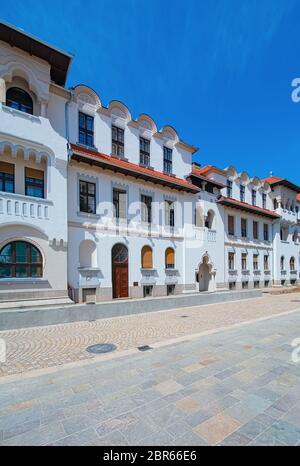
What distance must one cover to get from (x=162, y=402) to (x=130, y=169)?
13.8 metres

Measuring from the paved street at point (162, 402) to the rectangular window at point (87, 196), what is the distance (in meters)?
10.6

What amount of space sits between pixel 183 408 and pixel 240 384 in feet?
4.66

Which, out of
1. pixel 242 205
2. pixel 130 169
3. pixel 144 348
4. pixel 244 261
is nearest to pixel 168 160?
pixel 130 169

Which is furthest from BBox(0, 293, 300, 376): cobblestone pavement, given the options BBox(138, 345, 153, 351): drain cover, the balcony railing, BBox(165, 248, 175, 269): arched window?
BBox(165, 248, 175, 269): arched window

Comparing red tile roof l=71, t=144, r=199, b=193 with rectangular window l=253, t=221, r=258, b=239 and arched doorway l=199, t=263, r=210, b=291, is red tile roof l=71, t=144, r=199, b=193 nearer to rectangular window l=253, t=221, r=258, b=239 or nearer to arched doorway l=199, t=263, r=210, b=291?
arched doorway l=199, t=263, r=210, b=291

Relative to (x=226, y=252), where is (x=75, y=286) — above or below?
below

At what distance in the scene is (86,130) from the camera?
1532cm

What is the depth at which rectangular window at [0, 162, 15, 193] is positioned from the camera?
11.8 metres

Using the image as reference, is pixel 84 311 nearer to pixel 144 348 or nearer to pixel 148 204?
pixel 144 348

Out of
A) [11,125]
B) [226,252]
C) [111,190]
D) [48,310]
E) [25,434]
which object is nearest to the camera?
[25,434]

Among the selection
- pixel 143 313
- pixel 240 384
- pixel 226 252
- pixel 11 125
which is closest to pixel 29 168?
pixel 11 125

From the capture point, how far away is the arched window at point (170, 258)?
18.3 m

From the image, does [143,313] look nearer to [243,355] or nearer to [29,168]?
[243,355]

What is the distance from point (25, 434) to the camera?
9.93 feet
